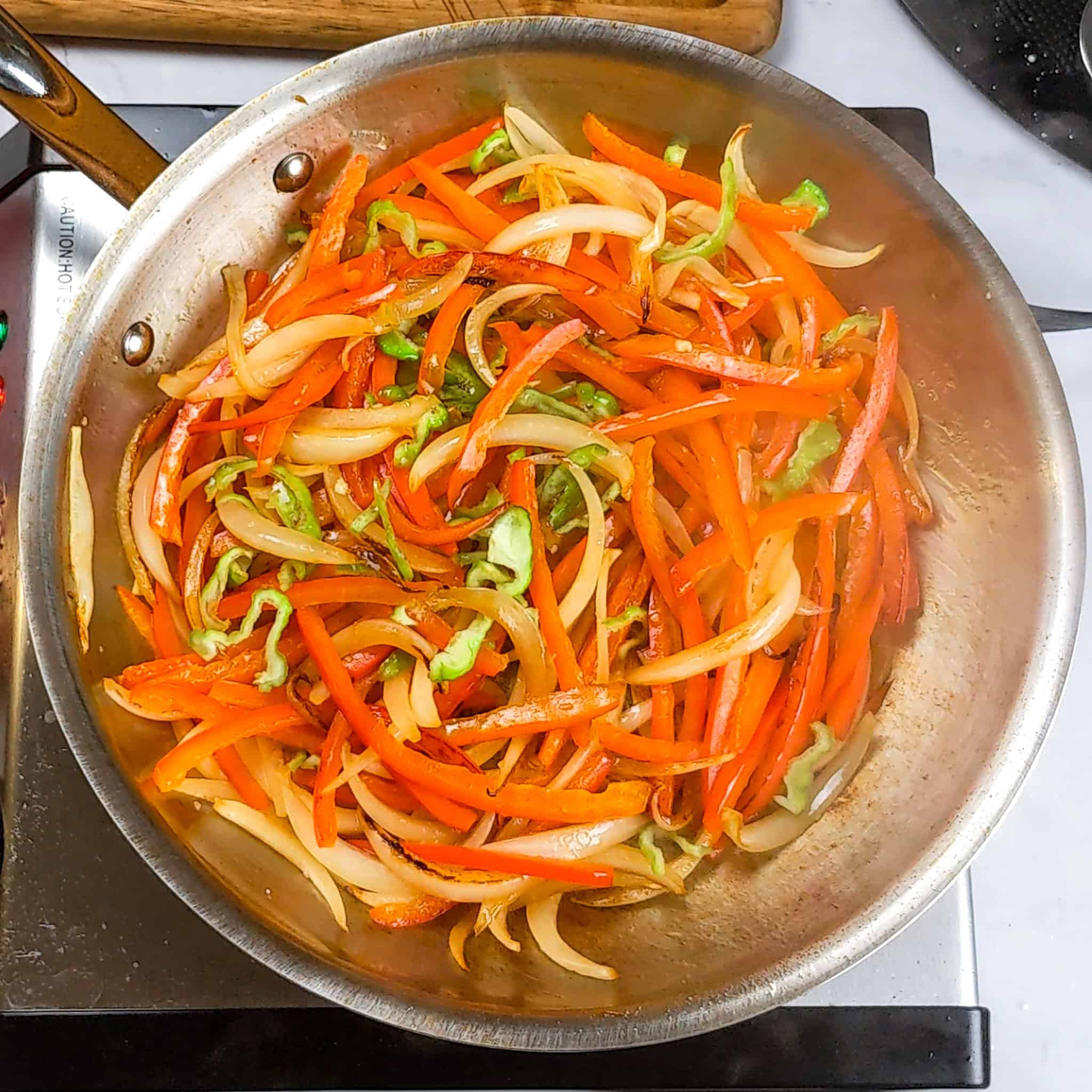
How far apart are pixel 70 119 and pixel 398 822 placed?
0.69 m

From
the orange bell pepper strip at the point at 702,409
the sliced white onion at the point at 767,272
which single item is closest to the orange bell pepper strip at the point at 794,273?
the sliced white onion at the point at 767,272

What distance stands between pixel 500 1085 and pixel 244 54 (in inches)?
51.0

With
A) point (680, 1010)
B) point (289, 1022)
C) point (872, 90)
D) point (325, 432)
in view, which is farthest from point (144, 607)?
point (872, 90)

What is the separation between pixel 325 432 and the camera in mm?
903

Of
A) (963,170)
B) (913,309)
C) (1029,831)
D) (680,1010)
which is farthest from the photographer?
(963,170)

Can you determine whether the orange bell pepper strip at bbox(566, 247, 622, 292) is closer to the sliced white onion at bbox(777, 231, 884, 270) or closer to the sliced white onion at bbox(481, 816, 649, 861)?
the sliced white onion at bbox(777, 231, 884, 270)

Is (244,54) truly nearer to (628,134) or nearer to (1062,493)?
(628,134)

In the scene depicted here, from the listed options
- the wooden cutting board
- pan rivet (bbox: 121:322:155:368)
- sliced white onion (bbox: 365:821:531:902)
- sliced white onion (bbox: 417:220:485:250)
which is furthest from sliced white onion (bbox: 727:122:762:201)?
sliced white onion (bbox: 365:821:531:902)

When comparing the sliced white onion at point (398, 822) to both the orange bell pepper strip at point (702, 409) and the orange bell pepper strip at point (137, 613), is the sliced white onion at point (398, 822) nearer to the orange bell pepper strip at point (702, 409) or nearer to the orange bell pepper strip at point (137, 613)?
the orange bell pepper strip at point (137, 613)

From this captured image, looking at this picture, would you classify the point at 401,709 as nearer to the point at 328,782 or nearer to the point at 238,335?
the point at 328,782

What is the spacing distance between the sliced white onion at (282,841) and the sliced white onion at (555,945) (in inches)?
6.9

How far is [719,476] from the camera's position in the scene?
2.97 ft

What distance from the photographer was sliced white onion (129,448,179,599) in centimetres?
92

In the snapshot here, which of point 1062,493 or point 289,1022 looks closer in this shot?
point 1062,493
